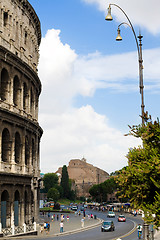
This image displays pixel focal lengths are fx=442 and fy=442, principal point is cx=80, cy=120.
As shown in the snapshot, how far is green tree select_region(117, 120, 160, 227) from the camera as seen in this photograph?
1452 cm

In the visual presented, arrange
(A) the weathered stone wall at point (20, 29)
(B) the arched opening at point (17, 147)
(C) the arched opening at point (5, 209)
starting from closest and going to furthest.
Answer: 1. (C) the arched opening at point (5, 209)
2. (A) the weathered stone wall at point (20, 29)
3. (B) the arched opening at point (17, 147)

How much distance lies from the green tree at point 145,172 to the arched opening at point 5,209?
2336 cm

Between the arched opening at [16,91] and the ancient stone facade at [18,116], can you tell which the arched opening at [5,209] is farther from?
the arched opening at [16,91]

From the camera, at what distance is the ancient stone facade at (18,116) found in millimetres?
37969

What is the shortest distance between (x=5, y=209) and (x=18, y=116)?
8.20 metres

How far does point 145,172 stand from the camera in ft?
47.6

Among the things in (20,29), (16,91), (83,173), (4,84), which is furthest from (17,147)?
(83,173)

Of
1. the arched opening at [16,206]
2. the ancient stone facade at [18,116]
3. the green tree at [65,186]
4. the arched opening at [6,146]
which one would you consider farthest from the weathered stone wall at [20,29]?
the green tree at [65,186]

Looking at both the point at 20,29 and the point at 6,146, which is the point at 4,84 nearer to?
the point at 6,146

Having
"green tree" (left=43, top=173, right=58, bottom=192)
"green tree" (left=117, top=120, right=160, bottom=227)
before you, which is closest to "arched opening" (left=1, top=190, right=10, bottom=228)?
"green tree" (left=117, top=120, right=160, bottom=227)

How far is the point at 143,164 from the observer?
14.7 m

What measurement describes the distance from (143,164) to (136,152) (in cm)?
103

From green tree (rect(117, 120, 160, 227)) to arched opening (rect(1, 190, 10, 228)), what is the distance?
23.4m

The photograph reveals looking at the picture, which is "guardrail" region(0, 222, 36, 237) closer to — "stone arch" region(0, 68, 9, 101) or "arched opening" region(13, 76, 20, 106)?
"stone arch" region(0, 68, 9, 101)
